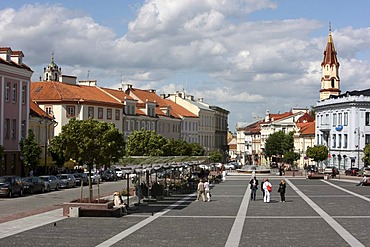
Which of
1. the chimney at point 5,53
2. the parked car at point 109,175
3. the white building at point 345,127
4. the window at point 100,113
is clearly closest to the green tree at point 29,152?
the chimney at point 5,53

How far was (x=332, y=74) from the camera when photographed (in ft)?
408

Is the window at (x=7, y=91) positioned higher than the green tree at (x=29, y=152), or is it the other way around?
the window at (x=7, y=91)

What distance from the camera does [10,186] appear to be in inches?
1613

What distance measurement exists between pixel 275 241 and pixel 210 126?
114669mm

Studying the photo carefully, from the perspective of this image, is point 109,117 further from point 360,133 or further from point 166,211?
point 166,211

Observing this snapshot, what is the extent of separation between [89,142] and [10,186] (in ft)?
42.3

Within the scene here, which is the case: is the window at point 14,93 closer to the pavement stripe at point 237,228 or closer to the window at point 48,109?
the window at point 48,109

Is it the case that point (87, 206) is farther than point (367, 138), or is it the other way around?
point (367, 138)

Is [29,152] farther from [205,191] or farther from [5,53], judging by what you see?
[205,191]

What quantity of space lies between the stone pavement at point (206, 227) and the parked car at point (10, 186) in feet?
31.5

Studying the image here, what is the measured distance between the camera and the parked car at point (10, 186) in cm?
4050

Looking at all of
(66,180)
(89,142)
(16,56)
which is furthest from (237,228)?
(16,56)

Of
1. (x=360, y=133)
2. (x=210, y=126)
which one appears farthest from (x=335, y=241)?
(x=210, y=126)

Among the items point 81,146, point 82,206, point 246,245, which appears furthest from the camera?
point 81,146
